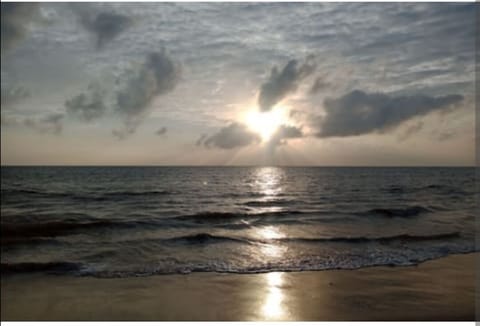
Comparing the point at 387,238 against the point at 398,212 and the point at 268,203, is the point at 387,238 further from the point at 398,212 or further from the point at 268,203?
the point at 268,203

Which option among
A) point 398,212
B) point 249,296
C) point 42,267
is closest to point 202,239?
point 42,267

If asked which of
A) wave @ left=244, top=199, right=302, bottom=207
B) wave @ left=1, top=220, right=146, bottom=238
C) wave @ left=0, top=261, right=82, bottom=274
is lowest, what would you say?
wave @ left=0, top=261, right=82, bottom=274

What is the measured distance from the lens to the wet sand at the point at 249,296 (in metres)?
7.45

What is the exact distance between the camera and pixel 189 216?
22.3 meters

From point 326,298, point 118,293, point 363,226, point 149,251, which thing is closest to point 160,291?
point 118,293

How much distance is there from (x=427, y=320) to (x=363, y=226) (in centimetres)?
1221

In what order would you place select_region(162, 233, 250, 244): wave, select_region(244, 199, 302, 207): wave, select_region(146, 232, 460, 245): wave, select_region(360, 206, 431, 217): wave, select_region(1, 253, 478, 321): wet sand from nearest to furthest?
select_region(1, 253, 478, 321): wet sand < select_region(162, 233, 250, 244): wave < select_region(146, 232, 460, 245): wave < select_region(360, 206, 431, 217): wave < select_region(244, 199, 302, 207): wave

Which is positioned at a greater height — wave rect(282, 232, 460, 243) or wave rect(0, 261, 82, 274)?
wave rect(282, 232, 460, 243)

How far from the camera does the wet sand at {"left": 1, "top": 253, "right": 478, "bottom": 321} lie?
24.5ft

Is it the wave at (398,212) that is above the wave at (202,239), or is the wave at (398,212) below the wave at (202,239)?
above

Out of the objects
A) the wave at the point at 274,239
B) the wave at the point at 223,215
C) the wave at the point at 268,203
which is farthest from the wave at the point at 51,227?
the wave at the point at 268,203

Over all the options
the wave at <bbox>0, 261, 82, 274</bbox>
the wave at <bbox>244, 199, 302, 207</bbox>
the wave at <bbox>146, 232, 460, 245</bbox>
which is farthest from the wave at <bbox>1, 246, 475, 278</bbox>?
the wave at <bbox>244, 199, 302, 207</bbox>

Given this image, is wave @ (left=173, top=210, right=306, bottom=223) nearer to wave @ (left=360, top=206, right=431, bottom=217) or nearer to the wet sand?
wave @ (left=360, top=206, right=431, bottom=217)

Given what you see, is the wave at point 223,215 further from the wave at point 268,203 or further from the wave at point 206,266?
the wave at point 206,266
